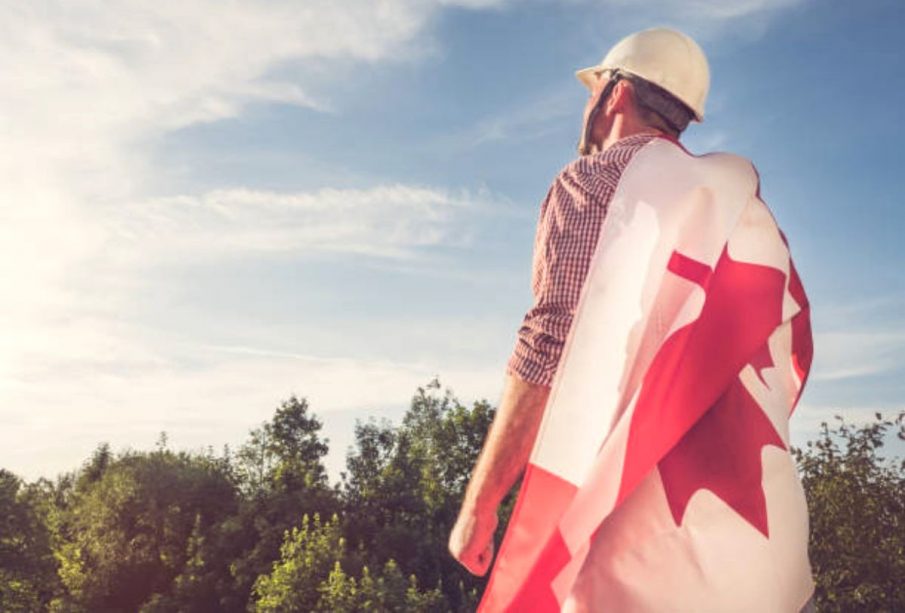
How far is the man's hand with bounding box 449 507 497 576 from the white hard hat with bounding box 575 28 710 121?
1.15 metres

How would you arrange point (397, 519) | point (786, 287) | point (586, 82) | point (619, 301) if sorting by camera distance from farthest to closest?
1. point (397, 519)
2. point (586, 82)
3. point (786, 287)
4. point (619, 301)

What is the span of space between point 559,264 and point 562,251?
0.03 m

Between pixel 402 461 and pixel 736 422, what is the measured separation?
5086 cm

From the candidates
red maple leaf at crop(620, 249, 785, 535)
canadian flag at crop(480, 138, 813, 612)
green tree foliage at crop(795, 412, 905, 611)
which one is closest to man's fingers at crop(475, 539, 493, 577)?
canadian flag at crop(480, 138, 813, 612)

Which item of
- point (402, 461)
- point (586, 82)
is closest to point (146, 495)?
point (402, 461)

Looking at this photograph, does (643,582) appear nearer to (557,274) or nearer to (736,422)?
(736,422)

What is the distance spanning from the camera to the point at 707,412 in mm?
2023

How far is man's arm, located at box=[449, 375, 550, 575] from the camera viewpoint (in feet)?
6.58

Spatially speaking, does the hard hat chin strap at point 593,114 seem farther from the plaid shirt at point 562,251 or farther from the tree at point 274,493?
the tree at point 274,493

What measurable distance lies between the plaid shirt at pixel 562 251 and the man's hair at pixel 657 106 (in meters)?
0.19

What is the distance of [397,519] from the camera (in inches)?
1834

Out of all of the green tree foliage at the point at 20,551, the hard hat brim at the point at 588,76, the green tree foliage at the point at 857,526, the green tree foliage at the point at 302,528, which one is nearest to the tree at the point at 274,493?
the green tree foliage at the point at 302,528

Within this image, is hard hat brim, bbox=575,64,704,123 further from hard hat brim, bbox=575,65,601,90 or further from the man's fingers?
the man's fingers

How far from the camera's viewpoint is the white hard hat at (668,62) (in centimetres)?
233
